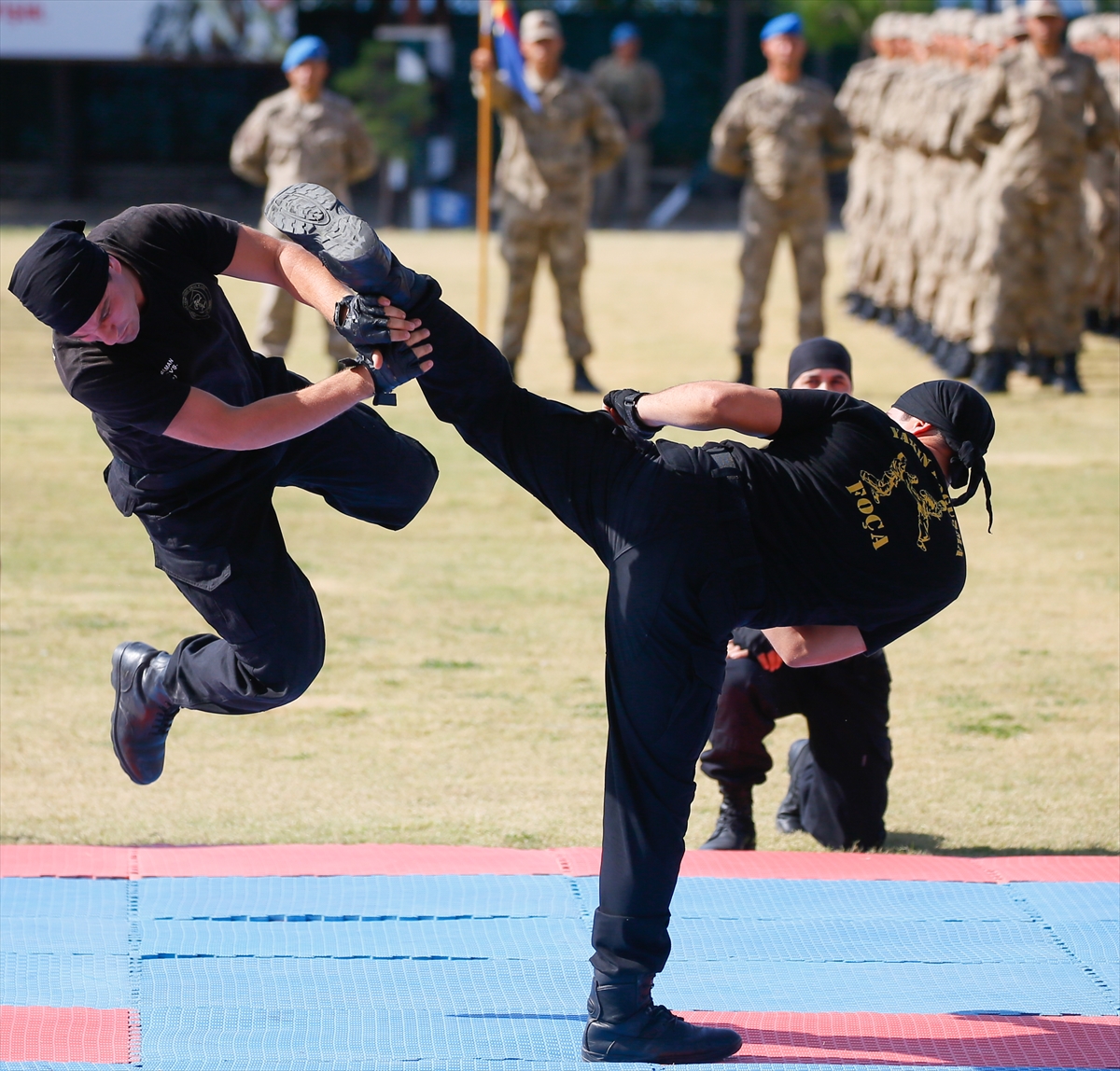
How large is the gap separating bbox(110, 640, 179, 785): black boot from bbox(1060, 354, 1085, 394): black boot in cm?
898

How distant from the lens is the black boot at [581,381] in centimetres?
1205

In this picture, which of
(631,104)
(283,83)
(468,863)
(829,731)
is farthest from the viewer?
(283,83)

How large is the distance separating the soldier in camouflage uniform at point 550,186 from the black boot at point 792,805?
274 inches

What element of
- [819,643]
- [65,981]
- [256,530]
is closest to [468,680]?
[256,530]

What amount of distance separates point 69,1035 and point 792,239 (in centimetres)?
1003

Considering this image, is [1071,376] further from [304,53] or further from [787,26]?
[304,53]

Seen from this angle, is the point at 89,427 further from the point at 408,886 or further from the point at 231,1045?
the point at 231,1045

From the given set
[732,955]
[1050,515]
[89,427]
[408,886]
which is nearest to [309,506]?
[89,427]

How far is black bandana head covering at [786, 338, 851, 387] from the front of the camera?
5129mm

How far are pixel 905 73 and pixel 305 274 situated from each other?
12249mm

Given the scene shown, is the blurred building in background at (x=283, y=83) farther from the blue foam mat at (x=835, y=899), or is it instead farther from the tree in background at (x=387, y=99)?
the blue foam mat at (x=835, y=899)

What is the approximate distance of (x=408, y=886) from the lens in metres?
4.50

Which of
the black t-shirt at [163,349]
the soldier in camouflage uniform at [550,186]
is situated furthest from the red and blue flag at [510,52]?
the black t-shirt at [163,349]

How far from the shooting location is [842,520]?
11.1 ft
